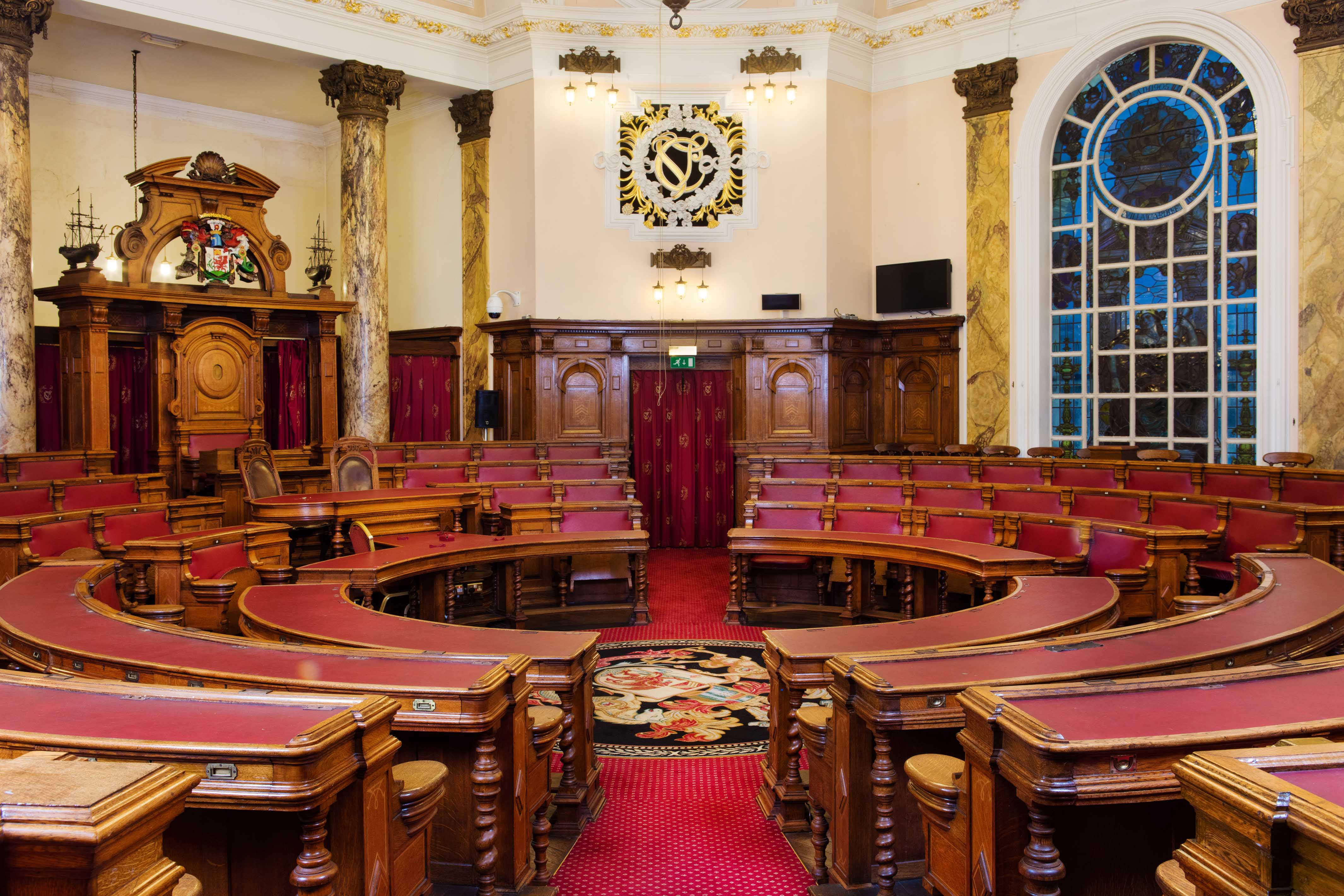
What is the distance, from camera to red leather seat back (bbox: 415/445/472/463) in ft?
37.2

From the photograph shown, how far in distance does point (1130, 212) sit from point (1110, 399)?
7.47ft

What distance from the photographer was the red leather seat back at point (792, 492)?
9.01m

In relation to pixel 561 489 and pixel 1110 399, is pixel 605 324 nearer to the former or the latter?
pixel 561 489

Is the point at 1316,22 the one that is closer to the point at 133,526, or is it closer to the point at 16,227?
the point at 133,526

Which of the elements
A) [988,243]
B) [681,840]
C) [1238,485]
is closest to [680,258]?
[988,243]

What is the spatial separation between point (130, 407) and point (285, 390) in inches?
75.3

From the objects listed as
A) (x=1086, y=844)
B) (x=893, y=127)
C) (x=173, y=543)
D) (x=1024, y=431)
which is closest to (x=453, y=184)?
(x=893, y=127)

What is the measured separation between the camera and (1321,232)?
10141mm

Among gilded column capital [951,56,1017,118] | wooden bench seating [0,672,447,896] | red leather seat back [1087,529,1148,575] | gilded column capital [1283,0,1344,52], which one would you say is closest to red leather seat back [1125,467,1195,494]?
red leather seat back [1087,529,1148,575]

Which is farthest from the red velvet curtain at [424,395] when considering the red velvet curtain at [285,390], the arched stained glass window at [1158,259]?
the arched stained glass window at [1158,259]

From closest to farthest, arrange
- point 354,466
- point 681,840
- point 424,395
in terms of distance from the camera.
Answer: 1. point 681,840
2. point 354,466
3. point 424,395

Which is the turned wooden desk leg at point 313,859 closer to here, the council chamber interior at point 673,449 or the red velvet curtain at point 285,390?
the council chamber interior at point 673,449

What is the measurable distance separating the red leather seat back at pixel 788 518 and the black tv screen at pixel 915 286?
5.80 meters

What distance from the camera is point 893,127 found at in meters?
13.6
